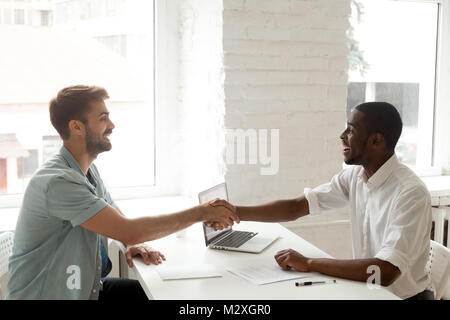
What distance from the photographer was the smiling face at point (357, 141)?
2094 millimetres

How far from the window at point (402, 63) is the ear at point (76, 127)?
195cm

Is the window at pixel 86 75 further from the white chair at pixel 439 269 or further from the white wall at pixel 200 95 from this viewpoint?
the white chair at pixel 439 269

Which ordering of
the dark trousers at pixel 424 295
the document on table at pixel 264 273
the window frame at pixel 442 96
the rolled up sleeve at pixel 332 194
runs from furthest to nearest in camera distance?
1. the window frame at pixel 442 96
2. the rolled up sleeve at pixel 332 194
3. the dark trousers at pixel 424 295
4. the document on table at pixel 264 273

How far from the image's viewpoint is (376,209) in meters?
2.05

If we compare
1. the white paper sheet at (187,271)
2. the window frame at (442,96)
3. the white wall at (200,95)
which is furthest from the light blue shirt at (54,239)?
the window frame at (442,96)

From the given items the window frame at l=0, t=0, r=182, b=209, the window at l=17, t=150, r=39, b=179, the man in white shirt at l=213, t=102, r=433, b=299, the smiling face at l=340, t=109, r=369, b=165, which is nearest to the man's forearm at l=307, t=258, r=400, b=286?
the man in white shirt at l=213, t=102, r=433, b=299

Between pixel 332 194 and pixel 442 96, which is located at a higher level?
pixel 442 96

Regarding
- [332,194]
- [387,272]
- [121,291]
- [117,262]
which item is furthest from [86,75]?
[387,272]

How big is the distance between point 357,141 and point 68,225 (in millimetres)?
1126

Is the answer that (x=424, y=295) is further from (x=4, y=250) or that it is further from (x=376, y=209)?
(x=4, y=250)

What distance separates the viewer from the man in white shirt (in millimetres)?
1783

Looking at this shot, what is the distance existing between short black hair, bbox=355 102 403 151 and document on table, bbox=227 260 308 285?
24.9 inches

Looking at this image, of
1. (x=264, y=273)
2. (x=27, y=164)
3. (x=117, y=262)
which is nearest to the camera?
(x=264, y=273)
